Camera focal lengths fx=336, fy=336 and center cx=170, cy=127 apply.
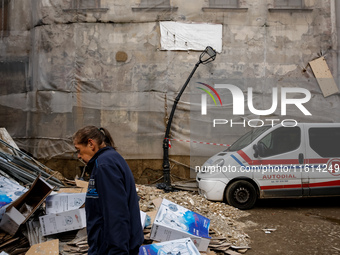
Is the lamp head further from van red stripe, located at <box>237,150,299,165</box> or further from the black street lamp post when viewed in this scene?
van red stripe, located at <box>237,150,299,165</box>

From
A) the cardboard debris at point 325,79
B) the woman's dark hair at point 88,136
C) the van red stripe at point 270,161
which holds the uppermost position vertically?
the cardboard debris at point 325,79

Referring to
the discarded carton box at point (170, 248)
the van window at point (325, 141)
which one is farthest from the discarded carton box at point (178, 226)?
the van window at point (325, 141)

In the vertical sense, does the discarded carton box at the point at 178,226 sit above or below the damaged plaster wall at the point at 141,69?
below

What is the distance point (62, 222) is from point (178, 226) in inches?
59.9

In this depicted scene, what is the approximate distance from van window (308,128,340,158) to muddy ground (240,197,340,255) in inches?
54.3

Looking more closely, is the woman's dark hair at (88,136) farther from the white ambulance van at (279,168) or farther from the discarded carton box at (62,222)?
the white ambulance van at (279,168)

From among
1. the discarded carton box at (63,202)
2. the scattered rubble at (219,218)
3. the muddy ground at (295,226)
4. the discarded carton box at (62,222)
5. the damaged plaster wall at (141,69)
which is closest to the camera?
the discarded carton box at (62,222)

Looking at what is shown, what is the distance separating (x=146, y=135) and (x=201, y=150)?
1838mm

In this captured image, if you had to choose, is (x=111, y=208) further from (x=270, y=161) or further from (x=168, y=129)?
(x=168, y=129)

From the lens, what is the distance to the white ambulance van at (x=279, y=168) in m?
7.76

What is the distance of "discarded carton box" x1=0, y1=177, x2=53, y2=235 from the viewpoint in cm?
421

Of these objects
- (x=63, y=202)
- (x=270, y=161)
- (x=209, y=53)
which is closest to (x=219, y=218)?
(x=270, y=161)

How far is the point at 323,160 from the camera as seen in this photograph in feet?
25.7

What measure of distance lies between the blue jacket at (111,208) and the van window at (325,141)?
6.77 metres
